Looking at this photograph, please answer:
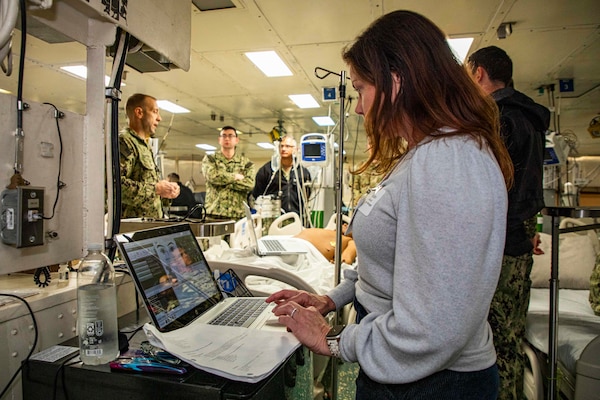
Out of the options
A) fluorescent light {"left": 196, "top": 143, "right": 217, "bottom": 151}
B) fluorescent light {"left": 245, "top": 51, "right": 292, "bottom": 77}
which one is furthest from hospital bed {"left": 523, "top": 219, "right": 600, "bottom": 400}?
fluorescent light {"left": 196, "top": 143, "right": 217, "bottom": 151}

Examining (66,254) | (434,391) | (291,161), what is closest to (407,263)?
(434,391)

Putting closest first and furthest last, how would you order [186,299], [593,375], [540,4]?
1. [186,299]
2. [593,375]
3. [540,4]

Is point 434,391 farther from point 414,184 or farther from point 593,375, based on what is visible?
point 593,375

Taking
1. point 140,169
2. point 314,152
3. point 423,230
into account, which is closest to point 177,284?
point 423,230

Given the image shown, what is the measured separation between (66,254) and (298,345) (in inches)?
27.1

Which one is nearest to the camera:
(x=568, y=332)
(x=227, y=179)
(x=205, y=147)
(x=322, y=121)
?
(x=568, y=332)

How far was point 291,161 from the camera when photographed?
15.0 feet

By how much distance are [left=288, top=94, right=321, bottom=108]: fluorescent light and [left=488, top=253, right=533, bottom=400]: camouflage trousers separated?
434 cm

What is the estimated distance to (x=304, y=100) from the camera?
19.5ft

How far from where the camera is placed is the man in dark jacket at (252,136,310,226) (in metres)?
4.40

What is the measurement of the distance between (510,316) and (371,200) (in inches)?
52.8

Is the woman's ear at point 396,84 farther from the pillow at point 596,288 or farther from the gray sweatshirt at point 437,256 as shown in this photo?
the pillow at point 596,288

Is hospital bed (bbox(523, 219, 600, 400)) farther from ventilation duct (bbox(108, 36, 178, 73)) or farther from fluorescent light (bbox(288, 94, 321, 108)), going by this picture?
fluorescent light (bbox(288, 94, 321, 108))

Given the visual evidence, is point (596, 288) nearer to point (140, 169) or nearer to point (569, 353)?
point (569, 353)
